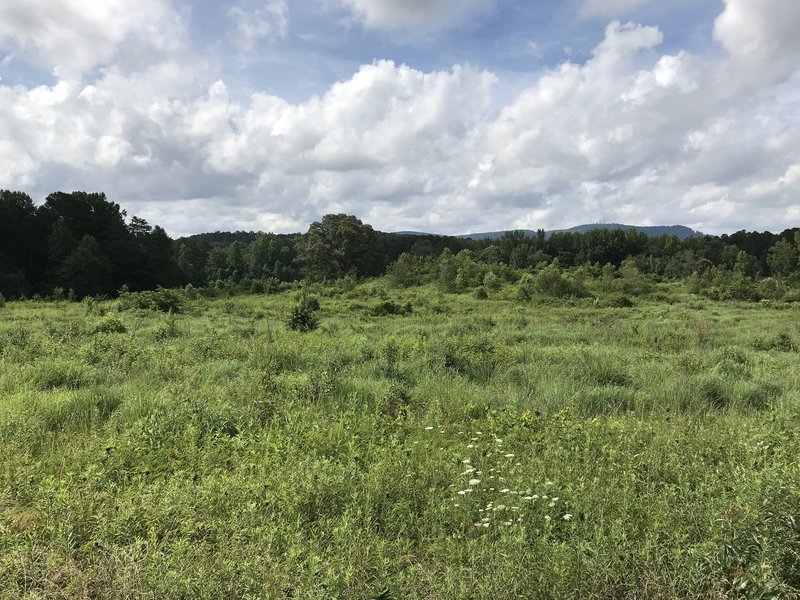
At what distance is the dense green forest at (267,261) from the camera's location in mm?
37812

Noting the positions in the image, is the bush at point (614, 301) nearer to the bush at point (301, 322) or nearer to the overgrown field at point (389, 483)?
the bush at point (301, 322)

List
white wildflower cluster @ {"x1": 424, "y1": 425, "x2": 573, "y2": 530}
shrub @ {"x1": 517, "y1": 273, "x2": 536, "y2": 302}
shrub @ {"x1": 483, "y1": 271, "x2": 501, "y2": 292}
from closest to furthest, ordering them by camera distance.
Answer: white wildflower cluster @ {"x1": 424, "y1": 425, "x2": 573, "y2": 530} → shrub @ {"x1": 517, "y1": 273, "x2": 536, "y2": 302} → shrub @ {"x1": 483, "y1": 271, "x2": 501, "y2": 292}

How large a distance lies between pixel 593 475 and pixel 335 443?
2582 millimetres

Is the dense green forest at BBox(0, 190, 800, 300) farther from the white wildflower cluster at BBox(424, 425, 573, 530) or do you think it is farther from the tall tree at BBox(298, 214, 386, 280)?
the white wildflower cluster at BBox(424, 425, 573, 530)

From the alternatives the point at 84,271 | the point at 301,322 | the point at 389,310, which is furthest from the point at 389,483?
the point at 84,271

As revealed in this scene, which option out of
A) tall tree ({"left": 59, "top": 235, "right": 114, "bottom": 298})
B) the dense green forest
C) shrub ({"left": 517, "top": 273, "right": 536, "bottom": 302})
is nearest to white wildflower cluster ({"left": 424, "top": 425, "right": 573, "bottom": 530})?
shrub ({"left": 517, "top": 273, "right": 536, "bottom": 302})

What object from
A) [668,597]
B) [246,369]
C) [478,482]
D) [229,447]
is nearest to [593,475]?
[478,482]

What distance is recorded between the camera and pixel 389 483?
4137 millimetres

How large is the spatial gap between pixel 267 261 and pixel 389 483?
77.4 m

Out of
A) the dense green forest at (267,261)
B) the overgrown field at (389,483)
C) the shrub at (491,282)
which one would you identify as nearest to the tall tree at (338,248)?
the dense green forest at (267,261)

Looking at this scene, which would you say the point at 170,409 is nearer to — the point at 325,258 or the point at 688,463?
the point at 688,463

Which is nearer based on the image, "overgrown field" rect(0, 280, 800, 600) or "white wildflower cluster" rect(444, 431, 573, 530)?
"overgrown field" rect(0, 280, 800, 600)

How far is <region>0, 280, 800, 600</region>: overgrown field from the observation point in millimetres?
2936

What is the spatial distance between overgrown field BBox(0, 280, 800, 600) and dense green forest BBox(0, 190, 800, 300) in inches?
1018
